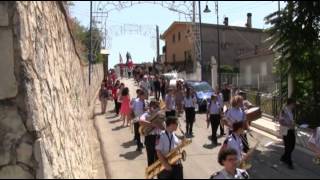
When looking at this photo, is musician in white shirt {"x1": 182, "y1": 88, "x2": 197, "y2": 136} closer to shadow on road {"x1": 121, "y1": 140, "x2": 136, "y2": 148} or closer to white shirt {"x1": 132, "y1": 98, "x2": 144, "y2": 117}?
shadow on road {"x1": 121, "y1": 140, "x2": 136, "y2": 148}

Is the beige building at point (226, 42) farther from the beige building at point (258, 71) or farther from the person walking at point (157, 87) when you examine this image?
the person walking at point (157, 87)

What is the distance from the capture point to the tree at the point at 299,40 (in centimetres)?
2031

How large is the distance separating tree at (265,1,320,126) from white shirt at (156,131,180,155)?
503 inches

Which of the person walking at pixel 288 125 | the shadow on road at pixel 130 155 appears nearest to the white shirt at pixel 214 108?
the shadow on road at pixel 130 155

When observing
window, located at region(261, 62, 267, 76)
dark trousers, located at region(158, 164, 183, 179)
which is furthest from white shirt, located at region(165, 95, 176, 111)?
window, located at region(261, 62, 267, 76)

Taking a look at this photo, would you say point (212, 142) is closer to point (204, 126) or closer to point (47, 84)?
point (204, 126)

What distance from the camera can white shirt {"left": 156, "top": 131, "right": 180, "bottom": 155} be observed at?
8.42 m

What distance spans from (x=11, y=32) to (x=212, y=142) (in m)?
11.0

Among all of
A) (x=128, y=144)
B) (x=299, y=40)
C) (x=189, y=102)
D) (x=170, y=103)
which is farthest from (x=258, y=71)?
(x=128, y=144)

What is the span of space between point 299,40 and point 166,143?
13188 millimetres

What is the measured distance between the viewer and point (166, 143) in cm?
846

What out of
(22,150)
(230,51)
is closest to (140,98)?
(22,150)

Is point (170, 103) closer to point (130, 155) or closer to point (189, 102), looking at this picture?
point (189, 102)

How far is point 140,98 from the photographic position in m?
15.9
